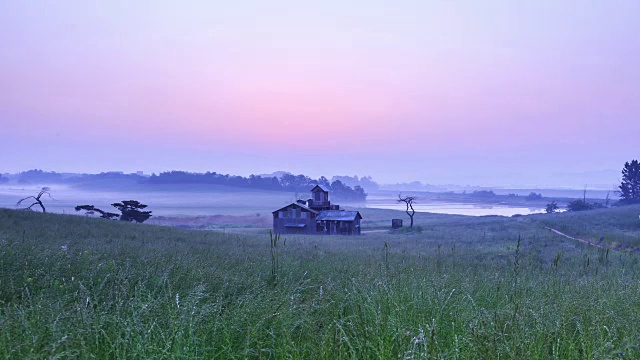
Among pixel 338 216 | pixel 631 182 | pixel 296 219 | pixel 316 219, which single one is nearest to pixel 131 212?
pixel 296 219

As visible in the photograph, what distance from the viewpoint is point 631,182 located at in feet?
311

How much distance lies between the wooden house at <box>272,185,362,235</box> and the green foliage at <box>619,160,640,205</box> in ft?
242

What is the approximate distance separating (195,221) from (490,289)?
259 feet

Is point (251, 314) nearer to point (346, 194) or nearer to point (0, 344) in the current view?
point (0, 344)

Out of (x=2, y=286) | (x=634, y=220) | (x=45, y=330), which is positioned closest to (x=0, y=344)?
(x=45, y=330)

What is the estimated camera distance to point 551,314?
5.09m

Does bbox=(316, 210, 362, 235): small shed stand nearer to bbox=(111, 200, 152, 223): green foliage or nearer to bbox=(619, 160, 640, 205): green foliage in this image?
bbox=(111, 200, 152, 223): green foliage

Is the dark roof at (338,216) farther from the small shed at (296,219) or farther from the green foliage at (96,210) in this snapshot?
the green foliage at (96,210)

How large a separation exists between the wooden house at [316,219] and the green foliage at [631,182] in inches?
2903

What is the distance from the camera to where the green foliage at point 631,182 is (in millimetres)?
93238

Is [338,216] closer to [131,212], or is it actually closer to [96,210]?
[131,212]

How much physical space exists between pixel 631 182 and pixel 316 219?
266ft

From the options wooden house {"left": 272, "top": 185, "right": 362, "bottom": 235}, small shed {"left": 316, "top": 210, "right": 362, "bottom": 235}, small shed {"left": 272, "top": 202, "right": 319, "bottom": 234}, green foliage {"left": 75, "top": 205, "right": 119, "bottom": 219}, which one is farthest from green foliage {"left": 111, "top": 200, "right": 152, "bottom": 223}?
small shed {"left": 316, "top": 210, "right": 362, "bottom": 235}

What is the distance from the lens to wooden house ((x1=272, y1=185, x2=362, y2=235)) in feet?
170
